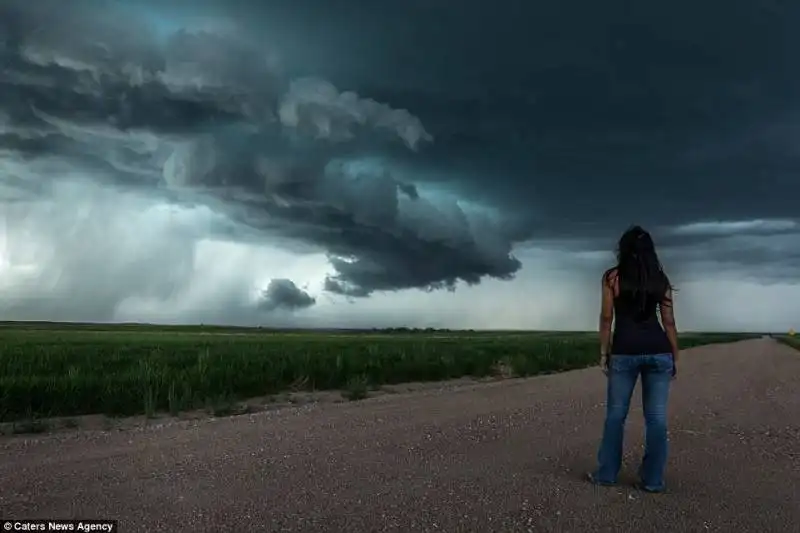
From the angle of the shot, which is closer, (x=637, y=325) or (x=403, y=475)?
(x=637, y=325)

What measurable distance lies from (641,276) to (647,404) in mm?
1301

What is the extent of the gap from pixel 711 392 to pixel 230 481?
1455 cm

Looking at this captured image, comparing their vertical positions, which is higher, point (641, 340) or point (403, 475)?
point (641, 340)

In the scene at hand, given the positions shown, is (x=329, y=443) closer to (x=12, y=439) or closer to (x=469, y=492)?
(x=469, y=492)

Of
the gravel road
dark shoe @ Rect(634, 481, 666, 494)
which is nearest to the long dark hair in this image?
dark shoe @ Rect(634, 481, 666, 494)

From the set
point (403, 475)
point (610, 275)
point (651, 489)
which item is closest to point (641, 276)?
point (610, 275)

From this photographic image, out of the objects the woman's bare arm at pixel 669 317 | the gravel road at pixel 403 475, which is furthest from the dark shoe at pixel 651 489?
the woman's bare arm at pixel 669 317

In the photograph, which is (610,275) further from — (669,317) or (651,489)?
(651,489)

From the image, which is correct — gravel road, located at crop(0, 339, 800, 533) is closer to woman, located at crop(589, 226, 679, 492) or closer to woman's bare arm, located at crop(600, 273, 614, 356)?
woman, located at crop(589, 226, 679, 492)

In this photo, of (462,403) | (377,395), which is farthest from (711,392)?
(377,395)

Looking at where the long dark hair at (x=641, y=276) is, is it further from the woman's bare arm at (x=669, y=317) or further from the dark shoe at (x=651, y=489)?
the dark shoe at (x=651, y=489)

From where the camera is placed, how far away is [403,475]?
812 cm

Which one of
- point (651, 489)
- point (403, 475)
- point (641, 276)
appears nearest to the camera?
point (641, 276)

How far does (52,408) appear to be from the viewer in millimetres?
15789
